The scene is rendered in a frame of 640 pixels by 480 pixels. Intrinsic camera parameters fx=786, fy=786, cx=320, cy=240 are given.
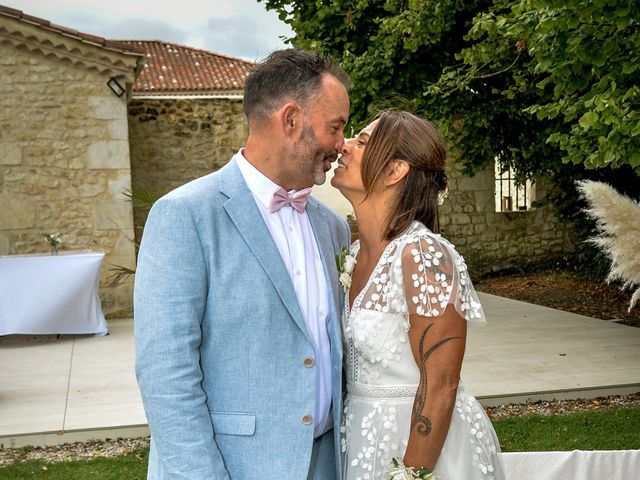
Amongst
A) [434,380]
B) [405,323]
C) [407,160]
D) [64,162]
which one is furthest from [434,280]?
[64,162]

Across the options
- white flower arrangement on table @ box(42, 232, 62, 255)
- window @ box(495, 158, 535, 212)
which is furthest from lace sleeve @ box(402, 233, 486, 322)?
window @ box(495, 158, 535, 212)

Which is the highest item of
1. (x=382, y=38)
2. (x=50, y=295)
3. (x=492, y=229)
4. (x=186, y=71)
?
(x=186, y=71)

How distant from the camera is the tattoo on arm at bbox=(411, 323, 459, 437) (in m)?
2.22

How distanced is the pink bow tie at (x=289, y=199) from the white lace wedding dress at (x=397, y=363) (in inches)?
12.8

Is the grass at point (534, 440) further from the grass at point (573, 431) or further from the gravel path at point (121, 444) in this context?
the gravel path at point (121, 444)

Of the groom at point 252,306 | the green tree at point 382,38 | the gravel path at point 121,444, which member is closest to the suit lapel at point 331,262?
the groom at point 252,306

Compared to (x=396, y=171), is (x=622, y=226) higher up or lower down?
lower down

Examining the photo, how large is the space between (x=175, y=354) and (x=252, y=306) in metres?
0.23

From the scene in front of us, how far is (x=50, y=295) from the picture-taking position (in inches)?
364

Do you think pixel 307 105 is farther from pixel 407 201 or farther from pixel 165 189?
pixel 165 189

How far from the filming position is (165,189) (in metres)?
14.2

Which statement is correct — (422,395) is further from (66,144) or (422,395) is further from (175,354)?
(66,144)

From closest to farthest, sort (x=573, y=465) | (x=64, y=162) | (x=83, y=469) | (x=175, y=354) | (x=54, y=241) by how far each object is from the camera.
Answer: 1. (x=175, y=354)
2. (x=573, y=465)
3. (x=83, y=469)
4. (x=54, y=241)
5. (x=64, y=162)

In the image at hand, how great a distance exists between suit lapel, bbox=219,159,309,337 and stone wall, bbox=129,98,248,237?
11883 mm
